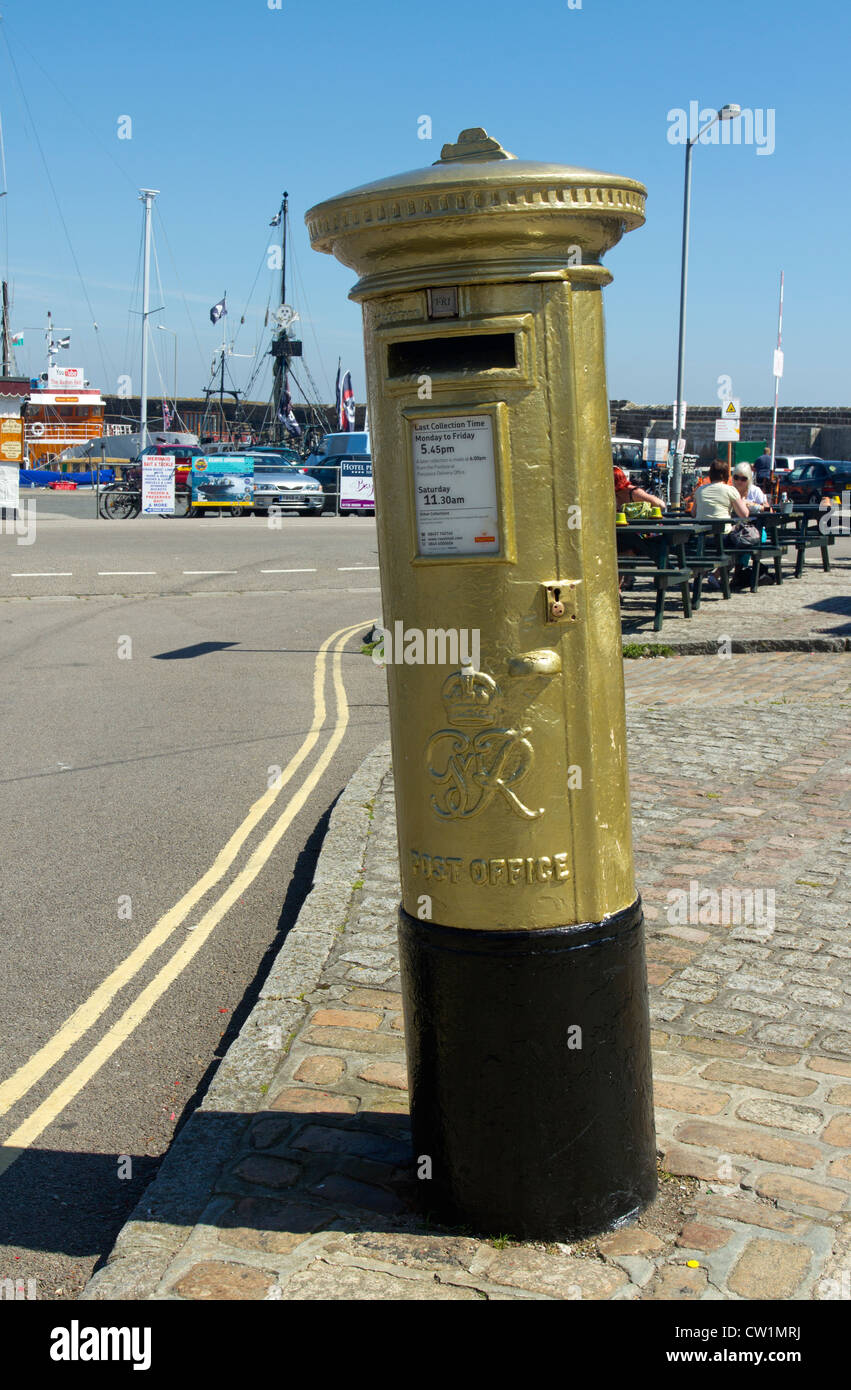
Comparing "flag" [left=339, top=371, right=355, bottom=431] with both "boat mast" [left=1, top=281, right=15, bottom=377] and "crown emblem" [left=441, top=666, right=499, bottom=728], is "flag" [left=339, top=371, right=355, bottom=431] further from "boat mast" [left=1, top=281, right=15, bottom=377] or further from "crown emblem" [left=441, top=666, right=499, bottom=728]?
"crown emblem" [left=441, top=666, right=499, bottom=728]

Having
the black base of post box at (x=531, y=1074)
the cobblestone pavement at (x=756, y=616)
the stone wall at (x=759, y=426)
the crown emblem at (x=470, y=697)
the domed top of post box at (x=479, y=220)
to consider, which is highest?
the stone wall at (x=759, y=426)

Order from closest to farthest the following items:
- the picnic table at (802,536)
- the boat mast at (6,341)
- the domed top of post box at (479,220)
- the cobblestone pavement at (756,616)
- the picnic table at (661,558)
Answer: the domed top of post box at (479,220), the cobblestone pavement at (756,616), the picnic table at (661,558), the picnic table at (802,536), the boat mast at (6,341)

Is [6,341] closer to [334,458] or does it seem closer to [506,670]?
[334,458]

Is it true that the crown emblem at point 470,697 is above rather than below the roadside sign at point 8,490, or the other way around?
below

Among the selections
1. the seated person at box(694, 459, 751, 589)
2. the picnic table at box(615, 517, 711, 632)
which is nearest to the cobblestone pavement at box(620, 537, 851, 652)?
the picnic table at box(615, 517, 711, 632)

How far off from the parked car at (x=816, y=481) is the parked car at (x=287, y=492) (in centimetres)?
1699

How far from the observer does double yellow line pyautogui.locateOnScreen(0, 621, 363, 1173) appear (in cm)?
394

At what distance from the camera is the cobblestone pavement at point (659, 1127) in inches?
113

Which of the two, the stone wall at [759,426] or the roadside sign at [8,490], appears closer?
the roadside sign at [8,490]

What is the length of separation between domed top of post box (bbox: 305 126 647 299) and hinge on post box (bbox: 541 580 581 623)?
0.68 metres

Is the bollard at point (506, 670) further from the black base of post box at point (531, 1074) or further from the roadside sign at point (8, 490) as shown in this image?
the roadside sign at point (8, 490)

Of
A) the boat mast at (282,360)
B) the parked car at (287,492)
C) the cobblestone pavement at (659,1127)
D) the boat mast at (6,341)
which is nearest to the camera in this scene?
the cobblestone pavement at (659,1127)

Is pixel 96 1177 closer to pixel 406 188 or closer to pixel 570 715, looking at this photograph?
pixel 570 715

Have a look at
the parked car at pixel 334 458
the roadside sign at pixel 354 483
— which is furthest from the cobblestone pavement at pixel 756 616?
the parked car at pixel 334 458
